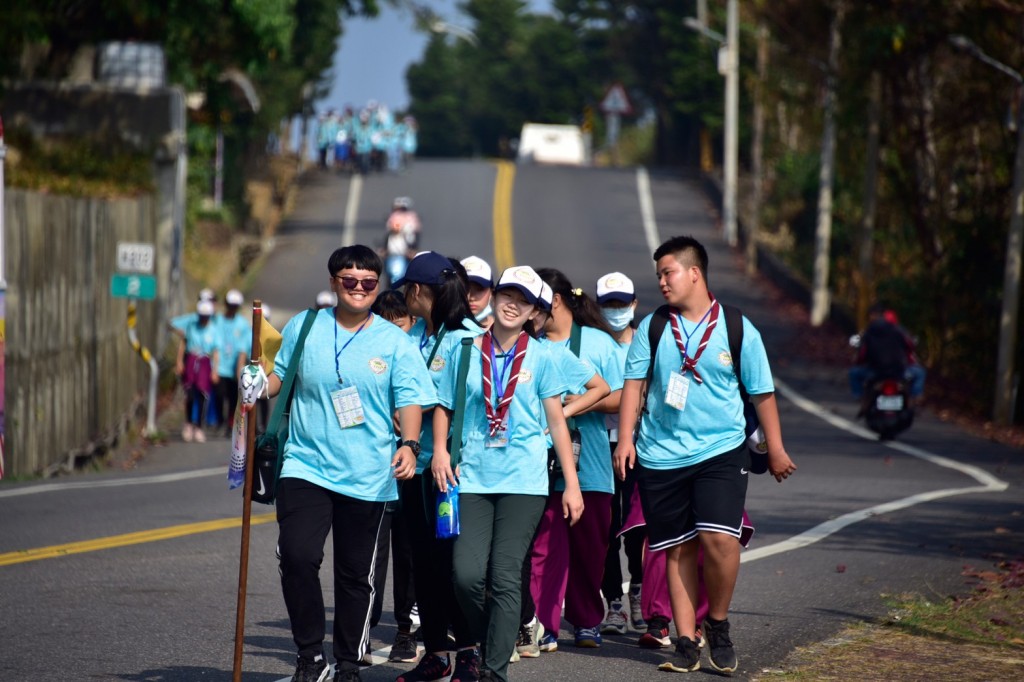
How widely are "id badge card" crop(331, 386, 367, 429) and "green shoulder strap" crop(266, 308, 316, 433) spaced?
0.19 m

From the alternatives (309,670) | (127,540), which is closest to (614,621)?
(309,670)

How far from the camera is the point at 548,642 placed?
811 centimetres

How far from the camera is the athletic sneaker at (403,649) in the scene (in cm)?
792

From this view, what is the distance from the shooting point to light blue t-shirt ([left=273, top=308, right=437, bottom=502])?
689 cm

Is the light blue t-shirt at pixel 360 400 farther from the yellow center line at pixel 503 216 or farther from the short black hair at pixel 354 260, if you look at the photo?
the yellow center line at pixel 503 216

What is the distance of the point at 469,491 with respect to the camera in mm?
7105

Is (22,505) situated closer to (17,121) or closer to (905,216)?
(17,121)

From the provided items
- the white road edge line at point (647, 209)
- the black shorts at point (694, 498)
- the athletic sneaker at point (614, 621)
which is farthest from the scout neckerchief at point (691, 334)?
the white road edge line at point (647, 209)

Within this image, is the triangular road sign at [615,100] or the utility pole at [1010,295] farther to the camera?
the triangular road sign at [615,100]

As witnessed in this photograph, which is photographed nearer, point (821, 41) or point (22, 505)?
point (22, 505)

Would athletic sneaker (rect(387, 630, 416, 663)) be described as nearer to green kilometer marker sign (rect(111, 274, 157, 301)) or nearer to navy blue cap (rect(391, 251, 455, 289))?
navy blue cap (rect(391, 251, 455, 289))

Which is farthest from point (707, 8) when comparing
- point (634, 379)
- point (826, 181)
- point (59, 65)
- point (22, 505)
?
point (634, 379)

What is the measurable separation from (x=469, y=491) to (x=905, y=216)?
24305 millimetres

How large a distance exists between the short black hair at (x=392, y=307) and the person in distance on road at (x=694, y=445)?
1.29 m
